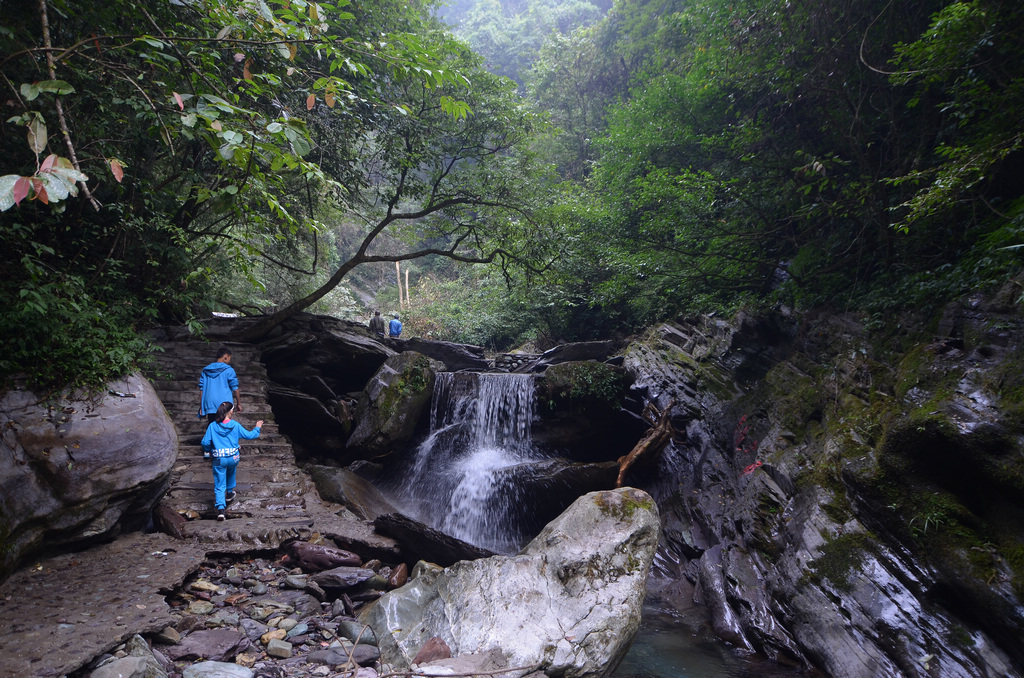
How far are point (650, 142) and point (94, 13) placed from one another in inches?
349

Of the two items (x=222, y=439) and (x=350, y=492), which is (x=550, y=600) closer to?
(x=222, y=439)

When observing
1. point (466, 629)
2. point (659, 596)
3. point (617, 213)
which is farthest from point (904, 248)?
point (466, 629)

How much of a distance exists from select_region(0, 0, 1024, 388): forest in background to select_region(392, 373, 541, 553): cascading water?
2.97 meters

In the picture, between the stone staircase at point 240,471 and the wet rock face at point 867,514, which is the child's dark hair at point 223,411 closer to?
the stone staircase at point 240,471

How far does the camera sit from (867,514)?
191 inches

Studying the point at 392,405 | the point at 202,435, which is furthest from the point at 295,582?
the point at 392,405

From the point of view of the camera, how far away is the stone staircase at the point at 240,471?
5.83 meters

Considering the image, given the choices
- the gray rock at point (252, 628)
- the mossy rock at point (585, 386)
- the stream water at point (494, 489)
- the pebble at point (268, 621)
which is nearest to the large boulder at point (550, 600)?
the pebble at point (268, 621)

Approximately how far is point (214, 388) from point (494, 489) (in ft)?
17.1

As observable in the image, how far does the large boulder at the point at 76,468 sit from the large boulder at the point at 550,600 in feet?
9.72

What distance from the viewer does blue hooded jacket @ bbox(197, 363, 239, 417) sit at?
6734mm

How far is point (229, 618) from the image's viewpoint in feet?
13.1

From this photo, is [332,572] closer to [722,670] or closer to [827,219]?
[722,670]

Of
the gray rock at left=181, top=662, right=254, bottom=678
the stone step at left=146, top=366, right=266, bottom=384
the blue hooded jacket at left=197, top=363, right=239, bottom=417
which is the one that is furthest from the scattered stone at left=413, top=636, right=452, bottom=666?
the stone step at left=146, top=366, right=266, bottom=384
